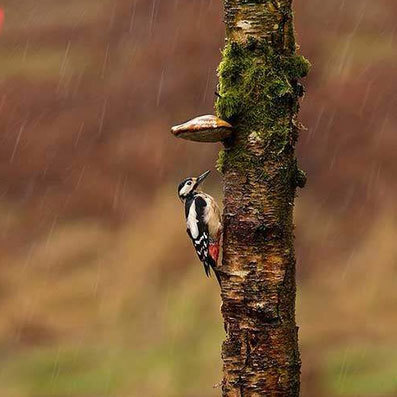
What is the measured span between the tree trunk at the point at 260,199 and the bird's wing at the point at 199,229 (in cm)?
80

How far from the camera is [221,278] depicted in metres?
2.68

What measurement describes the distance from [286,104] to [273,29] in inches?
8.6

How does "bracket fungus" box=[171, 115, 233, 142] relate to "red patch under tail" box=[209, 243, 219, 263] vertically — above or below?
above

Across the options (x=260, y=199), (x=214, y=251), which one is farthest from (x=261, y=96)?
(x=214, y=251)

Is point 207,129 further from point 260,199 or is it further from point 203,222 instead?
point 203,222

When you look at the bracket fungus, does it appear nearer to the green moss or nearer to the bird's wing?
the green moss

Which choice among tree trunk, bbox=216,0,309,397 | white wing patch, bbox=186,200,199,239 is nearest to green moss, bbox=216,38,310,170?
tree trunk, bbox=216,0,309,397

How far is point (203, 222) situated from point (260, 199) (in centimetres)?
90

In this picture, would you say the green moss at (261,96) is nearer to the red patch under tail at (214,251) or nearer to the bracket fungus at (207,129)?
the bracket fungus at (207,129)

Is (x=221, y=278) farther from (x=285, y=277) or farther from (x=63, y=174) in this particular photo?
(x=63, y=174)

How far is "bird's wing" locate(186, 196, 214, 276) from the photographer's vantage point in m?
3.53

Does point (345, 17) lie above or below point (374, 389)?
above

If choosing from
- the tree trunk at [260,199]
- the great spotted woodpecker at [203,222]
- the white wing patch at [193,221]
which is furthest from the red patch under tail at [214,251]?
the tree trunk at [260,199]

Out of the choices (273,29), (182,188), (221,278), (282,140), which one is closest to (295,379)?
(221,278)
